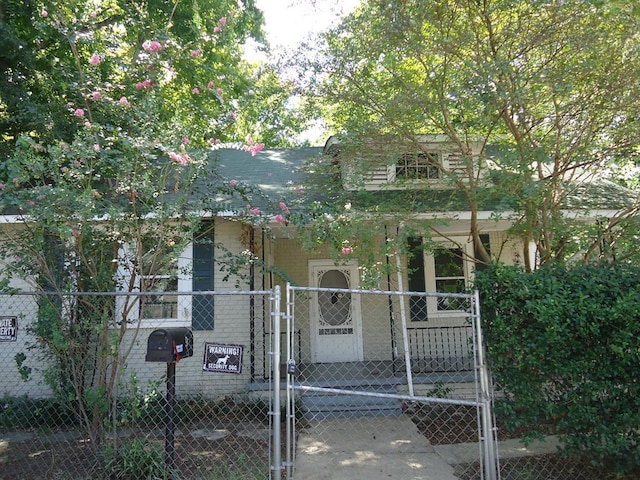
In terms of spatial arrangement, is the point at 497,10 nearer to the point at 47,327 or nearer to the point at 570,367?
the point at 570,367

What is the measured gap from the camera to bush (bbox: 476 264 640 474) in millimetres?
3945

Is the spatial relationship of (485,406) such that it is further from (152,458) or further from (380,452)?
(152,458)

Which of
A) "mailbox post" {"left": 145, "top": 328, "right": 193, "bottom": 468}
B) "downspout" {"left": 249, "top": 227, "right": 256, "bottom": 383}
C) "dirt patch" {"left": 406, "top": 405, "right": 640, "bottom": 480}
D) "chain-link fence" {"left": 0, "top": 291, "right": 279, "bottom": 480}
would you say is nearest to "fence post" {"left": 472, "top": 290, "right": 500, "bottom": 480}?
"dirt patch" {"left": 406, "top": 405, "right": 640, "bottom": 480}

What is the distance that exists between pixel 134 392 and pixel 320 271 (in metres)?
5.99

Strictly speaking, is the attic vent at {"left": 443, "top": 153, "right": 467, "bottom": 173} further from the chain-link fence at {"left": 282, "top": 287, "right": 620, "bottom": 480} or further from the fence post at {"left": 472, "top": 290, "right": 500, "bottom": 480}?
the fence post at {"left": 472, "top": 290, "right": 500, "bottom": 480}

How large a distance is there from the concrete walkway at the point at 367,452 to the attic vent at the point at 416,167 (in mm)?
3485

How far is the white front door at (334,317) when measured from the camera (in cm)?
970

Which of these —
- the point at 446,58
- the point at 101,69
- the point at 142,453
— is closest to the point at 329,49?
the point at 446,58

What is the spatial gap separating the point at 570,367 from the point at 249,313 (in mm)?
5301

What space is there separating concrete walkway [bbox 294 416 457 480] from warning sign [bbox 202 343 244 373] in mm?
1427

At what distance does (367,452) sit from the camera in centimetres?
538

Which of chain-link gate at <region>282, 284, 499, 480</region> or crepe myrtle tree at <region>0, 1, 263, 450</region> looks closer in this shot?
crepe myrtle tree at <region>0, 1, 263, 450</region>

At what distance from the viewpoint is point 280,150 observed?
1215 centimetres

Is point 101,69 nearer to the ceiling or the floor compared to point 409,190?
nearer to the ceiling
